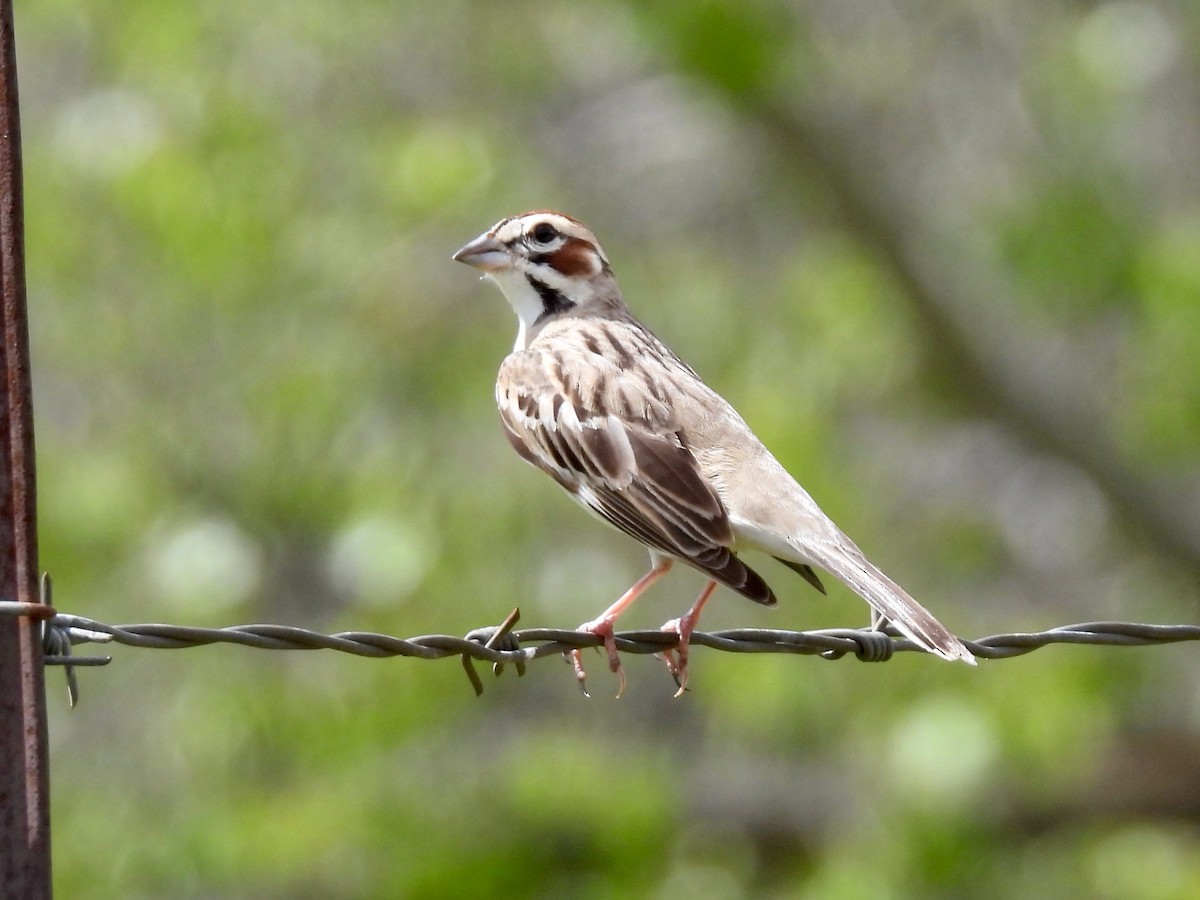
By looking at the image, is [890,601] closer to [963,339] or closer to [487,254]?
[487,254]

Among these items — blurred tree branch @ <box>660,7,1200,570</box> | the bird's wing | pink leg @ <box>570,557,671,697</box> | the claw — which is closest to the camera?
pink leg @ <box>570,557,671,697</box>

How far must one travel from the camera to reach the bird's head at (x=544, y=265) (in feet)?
22.8

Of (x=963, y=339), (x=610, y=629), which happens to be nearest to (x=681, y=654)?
(x=610, y=629)

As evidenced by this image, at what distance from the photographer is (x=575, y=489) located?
597 centimetres

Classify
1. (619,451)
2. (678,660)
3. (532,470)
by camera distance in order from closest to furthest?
(678,660) < (619,451) < (532,470)

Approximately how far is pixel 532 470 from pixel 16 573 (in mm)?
9707

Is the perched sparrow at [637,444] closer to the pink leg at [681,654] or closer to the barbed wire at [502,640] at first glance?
the pink leg at [681,654]

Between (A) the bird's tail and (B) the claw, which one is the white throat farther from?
(A) the bird's tail

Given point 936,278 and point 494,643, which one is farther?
point 936,278

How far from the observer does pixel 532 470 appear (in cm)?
1296

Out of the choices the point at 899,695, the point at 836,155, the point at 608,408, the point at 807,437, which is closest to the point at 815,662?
the point at 899,695

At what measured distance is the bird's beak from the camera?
677 cm

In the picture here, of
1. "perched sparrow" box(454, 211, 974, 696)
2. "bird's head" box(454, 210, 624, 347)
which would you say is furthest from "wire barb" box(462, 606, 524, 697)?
"bird's head" box(454, 210, 624, 347)

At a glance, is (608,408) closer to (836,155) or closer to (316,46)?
(836,155)
